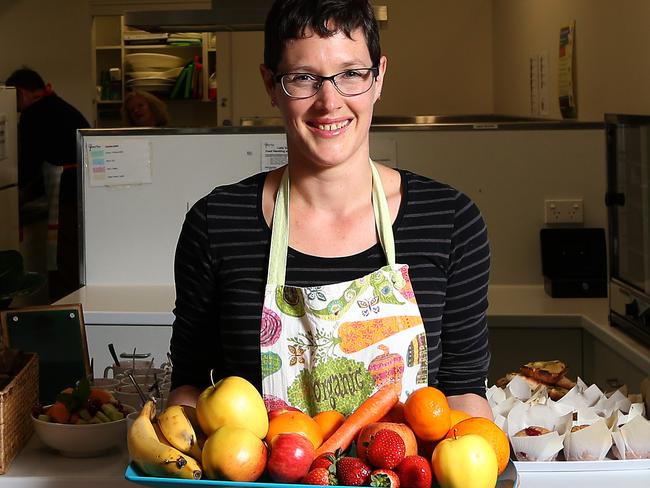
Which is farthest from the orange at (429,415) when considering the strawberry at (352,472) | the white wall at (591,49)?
the white wall at (591,49)

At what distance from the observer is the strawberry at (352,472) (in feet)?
3.72

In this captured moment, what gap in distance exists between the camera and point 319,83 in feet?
Result: 4.44

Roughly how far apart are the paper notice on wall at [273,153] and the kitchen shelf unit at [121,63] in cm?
437

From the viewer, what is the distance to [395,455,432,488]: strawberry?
3.78 feet

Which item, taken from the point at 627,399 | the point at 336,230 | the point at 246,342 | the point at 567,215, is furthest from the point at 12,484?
the point at 567,215

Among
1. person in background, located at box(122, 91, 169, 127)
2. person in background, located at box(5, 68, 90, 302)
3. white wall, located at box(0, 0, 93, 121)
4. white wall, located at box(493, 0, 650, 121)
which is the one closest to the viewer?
white wall, located at box(493, 0, 650, 121)

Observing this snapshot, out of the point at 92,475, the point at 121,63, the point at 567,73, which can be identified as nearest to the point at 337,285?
the point at 92,475

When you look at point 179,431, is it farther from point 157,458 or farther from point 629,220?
point 629,220

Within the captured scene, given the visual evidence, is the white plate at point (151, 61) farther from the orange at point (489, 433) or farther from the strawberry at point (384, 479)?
the strawberry at point (384, 479)

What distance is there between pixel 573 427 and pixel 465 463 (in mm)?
570

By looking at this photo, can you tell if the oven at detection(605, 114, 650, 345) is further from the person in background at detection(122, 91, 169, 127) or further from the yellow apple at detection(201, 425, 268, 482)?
the person in background at detection(122, 91, 169, 127)

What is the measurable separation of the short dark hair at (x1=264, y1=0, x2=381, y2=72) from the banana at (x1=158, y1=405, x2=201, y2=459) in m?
0.49

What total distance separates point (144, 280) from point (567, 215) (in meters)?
1.50

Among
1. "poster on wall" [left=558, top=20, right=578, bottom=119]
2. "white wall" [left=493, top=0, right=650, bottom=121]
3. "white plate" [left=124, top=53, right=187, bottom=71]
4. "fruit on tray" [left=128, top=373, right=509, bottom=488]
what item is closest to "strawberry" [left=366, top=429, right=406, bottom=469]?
"fruit on tray" [left=128, top=373, right=509, bottom=488]
